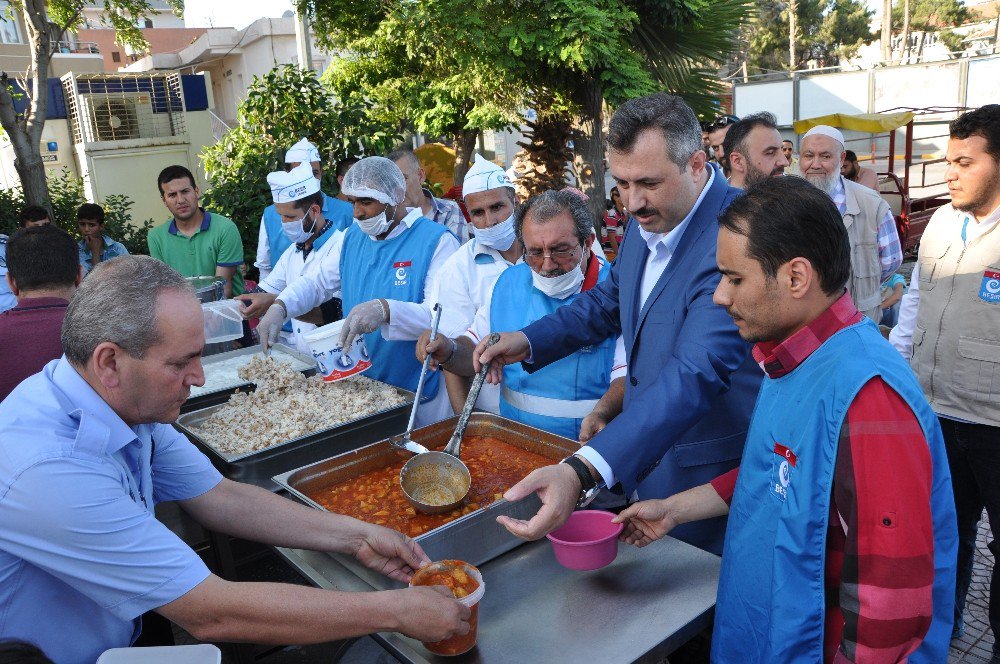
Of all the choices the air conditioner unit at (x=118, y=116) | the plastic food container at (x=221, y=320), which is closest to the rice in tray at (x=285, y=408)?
the plastic food container at (x=221, y=320)

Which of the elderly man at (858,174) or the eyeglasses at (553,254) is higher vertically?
the elderly man at (858,174)

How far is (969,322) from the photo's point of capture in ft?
8.39

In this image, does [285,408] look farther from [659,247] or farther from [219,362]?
[659,247]

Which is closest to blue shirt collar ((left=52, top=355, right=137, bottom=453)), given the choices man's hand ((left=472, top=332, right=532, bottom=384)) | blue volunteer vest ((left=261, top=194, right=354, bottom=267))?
man's hand ((left=472, top=332, right=532, bottom=384))

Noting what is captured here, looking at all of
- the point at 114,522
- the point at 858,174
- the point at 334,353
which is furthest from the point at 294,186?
the point at 858,174

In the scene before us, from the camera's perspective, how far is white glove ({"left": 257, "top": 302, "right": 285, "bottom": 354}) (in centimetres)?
346

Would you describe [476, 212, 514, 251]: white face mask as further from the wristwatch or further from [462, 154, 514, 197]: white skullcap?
the wristwatch

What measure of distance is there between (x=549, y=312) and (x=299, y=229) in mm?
2177

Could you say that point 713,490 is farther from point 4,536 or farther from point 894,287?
point 894,287

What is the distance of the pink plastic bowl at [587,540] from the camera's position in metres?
1.65

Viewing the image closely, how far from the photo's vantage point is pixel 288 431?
2.58 m

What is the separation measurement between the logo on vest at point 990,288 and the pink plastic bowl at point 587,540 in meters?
1.71

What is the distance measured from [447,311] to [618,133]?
1431 millimetres

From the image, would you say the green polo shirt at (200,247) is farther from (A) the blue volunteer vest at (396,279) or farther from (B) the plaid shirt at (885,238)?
(B) the plaid shirt at (885,238)
